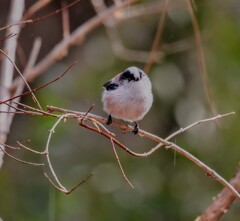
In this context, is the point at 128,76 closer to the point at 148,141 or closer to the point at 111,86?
the point at 111,86

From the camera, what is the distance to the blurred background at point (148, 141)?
452 cm

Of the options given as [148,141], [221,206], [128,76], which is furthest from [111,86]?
[148,141]

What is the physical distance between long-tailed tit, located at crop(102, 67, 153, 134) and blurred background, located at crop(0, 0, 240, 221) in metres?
1.52

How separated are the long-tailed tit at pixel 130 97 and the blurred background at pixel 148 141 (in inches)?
59.7

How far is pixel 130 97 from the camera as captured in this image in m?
2.79

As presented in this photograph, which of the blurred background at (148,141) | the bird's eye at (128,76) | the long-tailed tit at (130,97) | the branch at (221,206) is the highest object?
the bird's eye at (128,76)

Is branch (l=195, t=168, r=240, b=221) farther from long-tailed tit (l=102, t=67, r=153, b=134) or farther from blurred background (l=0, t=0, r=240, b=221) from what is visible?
blurred background (l=0, t=0, r=240, b=221)

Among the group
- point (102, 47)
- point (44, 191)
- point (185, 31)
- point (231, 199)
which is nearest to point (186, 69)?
point (185, 31)

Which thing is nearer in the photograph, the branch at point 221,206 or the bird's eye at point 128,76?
the branch at point 221,206

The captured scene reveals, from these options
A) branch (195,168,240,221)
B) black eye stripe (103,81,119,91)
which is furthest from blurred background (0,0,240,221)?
branch (195,168,240,221)

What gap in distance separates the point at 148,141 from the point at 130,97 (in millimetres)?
2167

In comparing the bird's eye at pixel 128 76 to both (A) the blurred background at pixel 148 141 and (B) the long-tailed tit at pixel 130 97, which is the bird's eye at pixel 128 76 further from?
(A) the blurred background at pixel 148 141

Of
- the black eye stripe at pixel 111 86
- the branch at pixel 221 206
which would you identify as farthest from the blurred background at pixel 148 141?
the branch at pixel 221 206

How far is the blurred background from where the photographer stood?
178 inches
